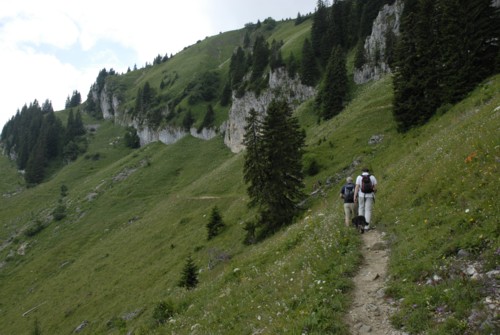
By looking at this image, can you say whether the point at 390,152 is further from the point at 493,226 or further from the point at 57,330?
the point at 57,330

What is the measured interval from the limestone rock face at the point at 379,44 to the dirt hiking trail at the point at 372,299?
68682 millimetres

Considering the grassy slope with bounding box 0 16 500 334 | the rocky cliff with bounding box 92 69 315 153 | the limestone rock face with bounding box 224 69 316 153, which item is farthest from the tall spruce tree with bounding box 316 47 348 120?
the rocky cliff with bounding box 92 69 315 153

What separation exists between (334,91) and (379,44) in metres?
22.0

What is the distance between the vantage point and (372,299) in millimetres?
9969

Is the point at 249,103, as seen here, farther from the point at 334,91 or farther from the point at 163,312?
the point at 163,312

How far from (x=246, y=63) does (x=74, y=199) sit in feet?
251

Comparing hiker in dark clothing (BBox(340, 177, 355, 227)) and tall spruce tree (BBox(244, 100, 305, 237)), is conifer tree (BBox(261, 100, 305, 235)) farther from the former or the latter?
hiker in dark clothing (BBox(340, 177, 355, 227))

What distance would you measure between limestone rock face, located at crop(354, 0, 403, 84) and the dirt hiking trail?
68.7 metres

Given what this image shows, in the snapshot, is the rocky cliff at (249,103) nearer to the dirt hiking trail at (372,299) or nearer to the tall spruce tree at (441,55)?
the tall spruce tree at (441,55)


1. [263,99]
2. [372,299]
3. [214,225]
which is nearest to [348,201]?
[372,299]

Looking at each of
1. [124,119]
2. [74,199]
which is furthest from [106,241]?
[124,119]

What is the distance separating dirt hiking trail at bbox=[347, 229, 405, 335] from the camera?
28.7 ft

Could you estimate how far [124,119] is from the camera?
191125 millimetres

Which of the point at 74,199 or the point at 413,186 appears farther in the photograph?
the point at 74,199
